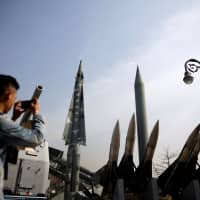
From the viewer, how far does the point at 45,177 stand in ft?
17.2

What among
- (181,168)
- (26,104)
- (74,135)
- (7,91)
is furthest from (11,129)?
(74,135)

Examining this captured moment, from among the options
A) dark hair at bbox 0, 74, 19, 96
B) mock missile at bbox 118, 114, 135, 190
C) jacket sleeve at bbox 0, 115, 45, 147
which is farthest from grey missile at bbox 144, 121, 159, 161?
dark hair at bbox 0, 74, 19, 96

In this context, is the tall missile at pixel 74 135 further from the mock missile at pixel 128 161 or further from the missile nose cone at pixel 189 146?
the missile nose cone at pixel 189 146

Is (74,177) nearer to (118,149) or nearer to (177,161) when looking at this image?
(118,149)

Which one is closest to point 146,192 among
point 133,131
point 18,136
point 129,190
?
point 129,190

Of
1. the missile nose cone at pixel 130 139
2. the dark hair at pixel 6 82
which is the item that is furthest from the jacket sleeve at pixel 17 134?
the missile nose cone at pixel 130 139

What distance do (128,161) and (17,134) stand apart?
32.5ft

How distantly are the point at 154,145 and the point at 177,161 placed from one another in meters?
1.29

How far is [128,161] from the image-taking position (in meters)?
10.9

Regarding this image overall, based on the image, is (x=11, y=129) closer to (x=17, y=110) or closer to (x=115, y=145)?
(x=17, y=110)

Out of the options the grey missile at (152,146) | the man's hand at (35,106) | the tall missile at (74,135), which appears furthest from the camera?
the tall missile at (74,135)

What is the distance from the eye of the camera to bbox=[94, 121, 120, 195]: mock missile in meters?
10.6

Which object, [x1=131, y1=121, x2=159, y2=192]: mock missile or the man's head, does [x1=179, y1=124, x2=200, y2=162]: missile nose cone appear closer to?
[x1=131, y1=121, x2=159, y2=192]: mock missile

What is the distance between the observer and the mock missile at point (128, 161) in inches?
416
